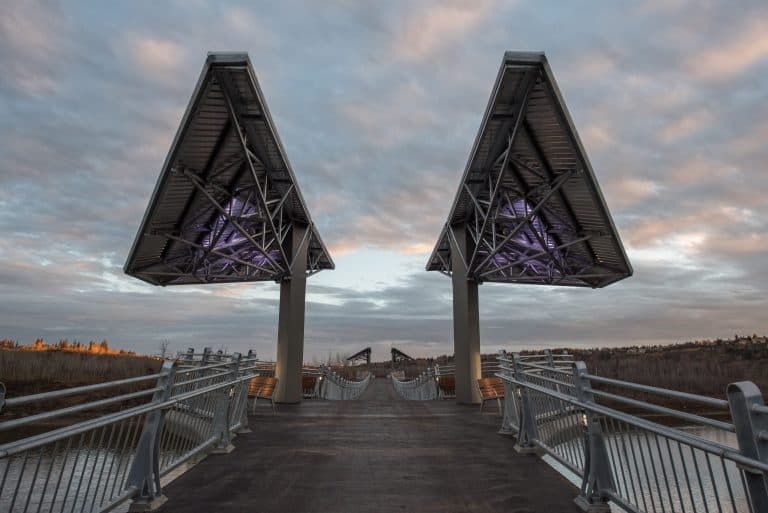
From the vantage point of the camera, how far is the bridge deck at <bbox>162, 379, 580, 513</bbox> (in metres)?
5.15

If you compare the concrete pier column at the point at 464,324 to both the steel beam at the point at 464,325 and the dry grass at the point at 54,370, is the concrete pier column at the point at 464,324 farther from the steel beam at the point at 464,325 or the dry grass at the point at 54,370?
the dry grass at the point at 54,370

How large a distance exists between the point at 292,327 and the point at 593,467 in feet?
44.6

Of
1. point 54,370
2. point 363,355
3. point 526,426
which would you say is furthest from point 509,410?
point 363,355

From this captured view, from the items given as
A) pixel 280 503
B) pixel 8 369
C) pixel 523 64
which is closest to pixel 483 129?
pixel 523 64

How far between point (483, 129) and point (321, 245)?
34.4 ft

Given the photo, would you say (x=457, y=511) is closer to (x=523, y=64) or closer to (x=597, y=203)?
(x=523, y=64)

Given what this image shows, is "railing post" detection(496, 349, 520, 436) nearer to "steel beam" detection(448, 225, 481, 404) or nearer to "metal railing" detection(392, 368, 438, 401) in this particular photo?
"steel beam" detection(448, 225, 481, 404)

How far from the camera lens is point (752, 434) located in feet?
9.42

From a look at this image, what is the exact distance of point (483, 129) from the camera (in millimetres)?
11906

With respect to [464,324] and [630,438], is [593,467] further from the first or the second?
[464,324]

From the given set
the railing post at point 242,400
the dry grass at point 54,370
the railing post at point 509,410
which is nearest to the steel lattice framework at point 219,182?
the railing post at point 242,400

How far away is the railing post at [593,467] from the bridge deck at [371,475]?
0.63 ft

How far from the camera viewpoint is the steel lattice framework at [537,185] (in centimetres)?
1038

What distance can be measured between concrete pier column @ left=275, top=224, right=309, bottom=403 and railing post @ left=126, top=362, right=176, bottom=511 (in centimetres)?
1193
